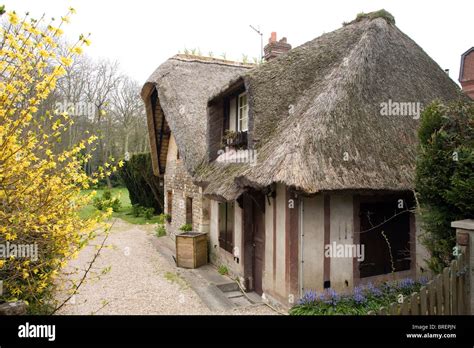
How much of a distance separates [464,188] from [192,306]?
16.8 ft

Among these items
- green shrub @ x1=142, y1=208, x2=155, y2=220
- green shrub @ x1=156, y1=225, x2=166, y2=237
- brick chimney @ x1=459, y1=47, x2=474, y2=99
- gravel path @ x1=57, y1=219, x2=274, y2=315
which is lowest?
gravel path @ x1=57, y1=219, x2=274, y2=315

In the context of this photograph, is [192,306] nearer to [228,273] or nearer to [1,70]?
[228,273]

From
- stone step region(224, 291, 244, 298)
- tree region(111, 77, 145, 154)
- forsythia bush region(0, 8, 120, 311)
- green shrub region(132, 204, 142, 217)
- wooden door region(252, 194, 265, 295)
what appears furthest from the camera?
tree region(111, 77, 145, 154)

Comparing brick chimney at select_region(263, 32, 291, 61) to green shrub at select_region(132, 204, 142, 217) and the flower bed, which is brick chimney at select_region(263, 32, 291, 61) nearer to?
→ the flower bed

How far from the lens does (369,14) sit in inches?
340

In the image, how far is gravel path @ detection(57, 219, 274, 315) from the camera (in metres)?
6.71

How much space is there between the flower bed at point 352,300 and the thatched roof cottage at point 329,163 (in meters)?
0.23

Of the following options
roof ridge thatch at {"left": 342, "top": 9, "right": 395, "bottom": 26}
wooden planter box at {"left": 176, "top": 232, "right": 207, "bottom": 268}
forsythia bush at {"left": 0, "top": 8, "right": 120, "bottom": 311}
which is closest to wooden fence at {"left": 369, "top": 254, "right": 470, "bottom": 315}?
forsythia bush at {"left": 0, "top": 8, "right": 120, "bottom": 311}

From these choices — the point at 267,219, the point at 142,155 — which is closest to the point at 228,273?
the point at 267,219

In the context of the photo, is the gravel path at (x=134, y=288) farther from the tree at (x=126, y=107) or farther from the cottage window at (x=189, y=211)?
the tree at (x=126, y=107)

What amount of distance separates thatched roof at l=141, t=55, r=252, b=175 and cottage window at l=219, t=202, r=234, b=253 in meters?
1.72

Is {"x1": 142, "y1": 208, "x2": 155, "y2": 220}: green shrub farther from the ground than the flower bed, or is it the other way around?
{"x1": 142, "y1": 208, "x2": 155, "y2": 220}: green shrub

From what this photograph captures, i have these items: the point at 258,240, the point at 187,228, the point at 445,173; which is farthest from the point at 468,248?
the point at 187,228

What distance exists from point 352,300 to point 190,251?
501cm
